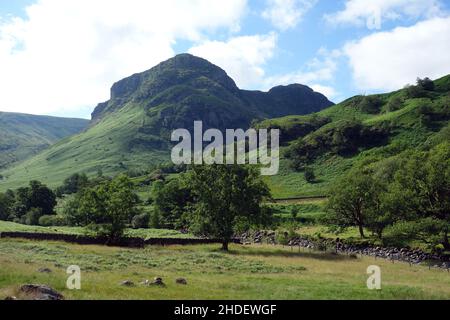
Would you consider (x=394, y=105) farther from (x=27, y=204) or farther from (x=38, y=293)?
(x=38, y=293)

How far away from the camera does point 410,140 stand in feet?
488

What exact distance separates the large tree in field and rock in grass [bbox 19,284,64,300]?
40770 millimetres

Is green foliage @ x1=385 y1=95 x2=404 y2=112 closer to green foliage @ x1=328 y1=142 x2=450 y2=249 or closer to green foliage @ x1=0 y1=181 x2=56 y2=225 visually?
green foliage @ x1=328 y1=142 x2=450 y2=249

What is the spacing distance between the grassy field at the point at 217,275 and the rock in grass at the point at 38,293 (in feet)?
2.20

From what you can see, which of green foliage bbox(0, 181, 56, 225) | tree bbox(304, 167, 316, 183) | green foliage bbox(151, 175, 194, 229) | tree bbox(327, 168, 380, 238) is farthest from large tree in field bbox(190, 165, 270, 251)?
tree bbox(304, 167, 316, 183)

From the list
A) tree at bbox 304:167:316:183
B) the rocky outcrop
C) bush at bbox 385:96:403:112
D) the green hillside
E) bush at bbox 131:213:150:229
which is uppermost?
bush at bbox 385:96:403:112

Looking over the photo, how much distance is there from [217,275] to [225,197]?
26.3 metres

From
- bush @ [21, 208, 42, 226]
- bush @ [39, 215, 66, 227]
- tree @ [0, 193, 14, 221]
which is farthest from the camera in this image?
tree @ [0, 193, 14, 221]

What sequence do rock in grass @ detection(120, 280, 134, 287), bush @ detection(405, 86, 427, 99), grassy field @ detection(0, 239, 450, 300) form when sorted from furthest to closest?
bush @ detection(405, 86, 427, 99) → rock in grass @ detection(120, 280, 134, 287) → grassy field @ detection(0, 239, 450, 300)

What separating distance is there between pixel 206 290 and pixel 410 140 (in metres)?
140

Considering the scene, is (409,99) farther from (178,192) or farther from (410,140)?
(178,192)

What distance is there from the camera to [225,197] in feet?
202

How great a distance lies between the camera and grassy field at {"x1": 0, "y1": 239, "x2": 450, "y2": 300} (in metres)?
25.0

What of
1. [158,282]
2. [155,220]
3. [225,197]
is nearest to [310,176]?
[155,220]
